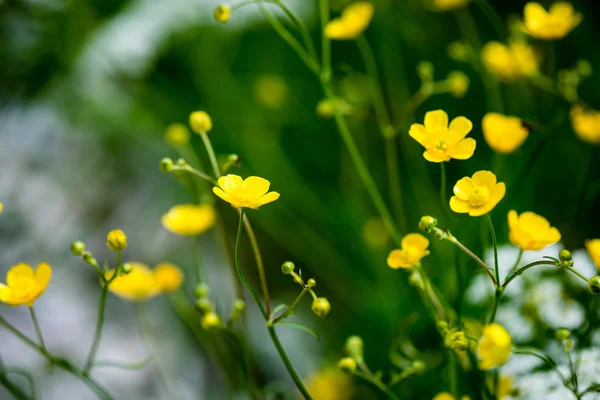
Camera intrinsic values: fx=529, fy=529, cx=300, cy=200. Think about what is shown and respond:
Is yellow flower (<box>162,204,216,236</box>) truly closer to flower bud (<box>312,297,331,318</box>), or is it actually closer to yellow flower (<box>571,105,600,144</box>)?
flower bud (<box>312,297,331,318</box>)

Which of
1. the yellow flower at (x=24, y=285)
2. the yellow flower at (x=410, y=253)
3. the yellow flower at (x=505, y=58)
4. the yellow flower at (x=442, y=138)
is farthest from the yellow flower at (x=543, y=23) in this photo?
the yellow flower at (x=24, y=285)

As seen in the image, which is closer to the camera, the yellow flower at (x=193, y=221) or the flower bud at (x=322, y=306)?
the flower bud at (x=322, y=306)

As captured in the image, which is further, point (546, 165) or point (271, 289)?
point (271, 289)

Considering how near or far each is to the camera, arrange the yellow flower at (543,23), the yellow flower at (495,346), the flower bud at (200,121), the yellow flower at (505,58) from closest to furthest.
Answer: the yellow flower at (495,346) → the flower bud at (200,121) → the yellow flower at (543,23) → the yellow flower at (505,58)

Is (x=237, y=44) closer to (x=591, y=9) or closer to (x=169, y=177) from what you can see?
(x=169, y=177)

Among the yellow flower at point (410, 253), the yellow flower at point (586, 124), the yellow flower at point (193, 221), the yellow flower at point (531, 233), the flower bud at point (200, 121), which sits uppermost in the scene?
the flower bud at point (200, 121)

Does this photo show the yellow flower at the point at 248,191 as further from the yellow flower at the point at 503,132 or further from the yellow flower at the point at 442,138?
the yellow flower at the point at 503,132

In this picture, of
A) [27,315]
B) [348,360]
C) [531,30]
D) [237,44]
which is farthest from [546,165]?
[27,315]
